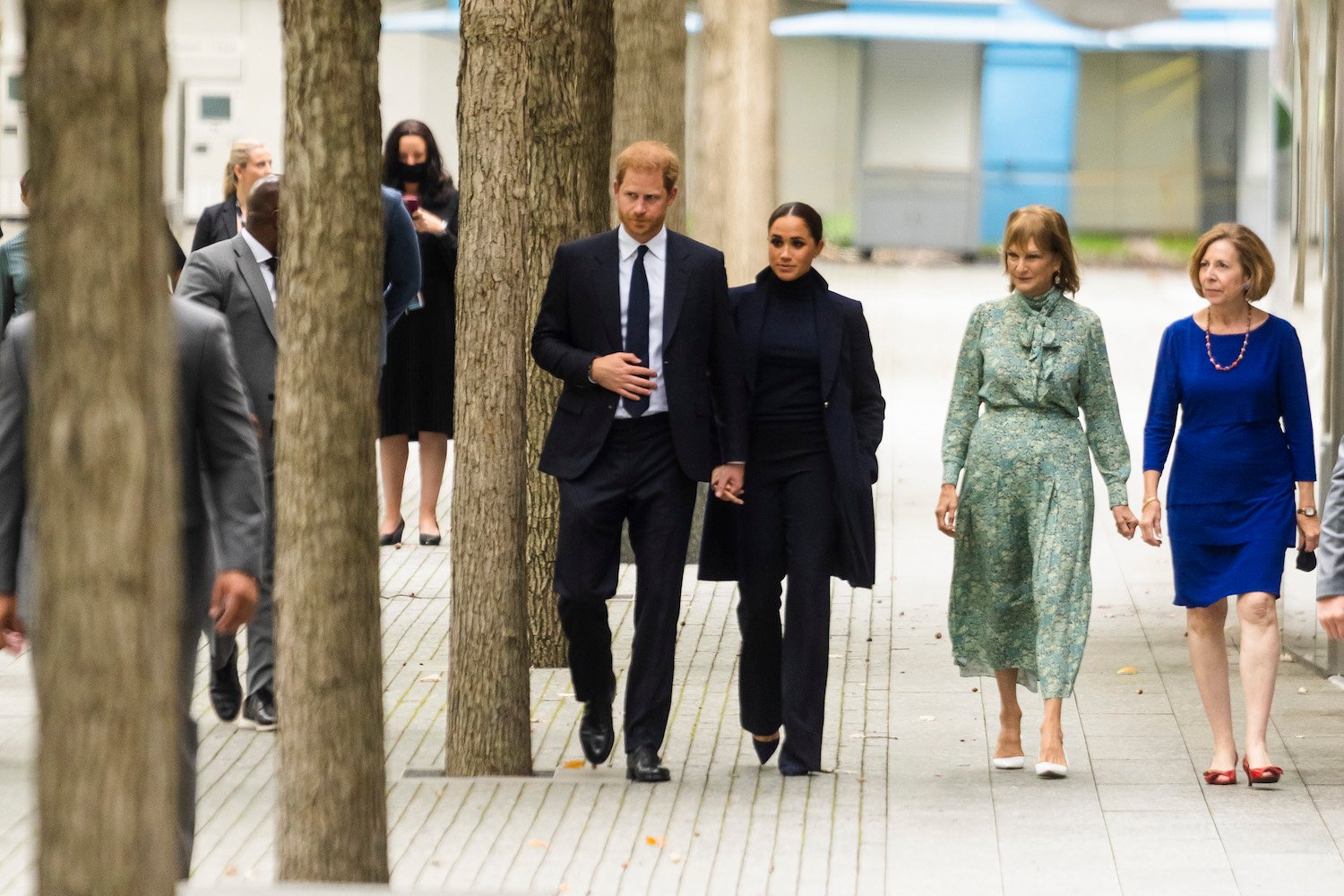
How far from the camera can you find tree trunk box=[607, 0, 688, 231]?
42.3 feet

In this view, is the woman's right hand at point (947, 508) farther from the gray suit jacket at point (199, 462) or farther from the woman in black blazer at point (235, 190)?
the woman in black blazer at point (235, 190)

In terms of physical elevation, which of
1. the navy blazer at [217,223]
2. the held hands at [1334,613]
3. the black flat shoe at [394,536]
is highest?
the navy blazer at [217,223]

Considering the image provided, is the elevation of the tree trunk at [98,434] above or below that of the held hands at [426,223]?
below

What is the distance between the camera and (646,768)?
7.16 metres

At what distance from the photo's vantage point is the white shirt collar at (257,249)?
8.02m

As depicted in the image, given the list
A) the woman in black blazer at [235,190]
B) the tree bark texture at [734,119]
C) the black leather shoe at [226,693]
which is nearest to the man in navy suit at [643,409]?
the black leather shoe at [226,693]

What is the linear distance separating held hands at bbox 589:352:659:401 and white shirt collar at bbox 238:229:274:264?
5.49ft

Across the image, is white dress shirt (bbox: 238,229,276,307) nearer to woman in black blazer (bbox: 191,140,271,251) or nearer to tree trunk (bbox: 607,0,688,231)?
woman in black blazer (bbox: 191,140,271,251)

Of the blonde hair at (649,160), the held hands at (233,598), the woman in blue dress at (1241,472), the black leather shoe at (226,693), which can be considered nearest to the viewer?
the held hands at (233,598)

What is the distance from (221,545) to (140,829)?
6.53 ft

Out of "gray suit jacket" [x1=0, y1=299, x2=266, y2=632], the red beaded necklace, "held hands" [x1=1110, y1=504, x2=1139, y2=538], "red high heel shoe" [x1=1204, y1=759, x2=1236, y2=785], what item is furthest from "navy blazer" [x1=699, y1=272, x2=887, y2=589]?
"gray suit jacket" [x1=0, y1=299, x2=266, y2=632]

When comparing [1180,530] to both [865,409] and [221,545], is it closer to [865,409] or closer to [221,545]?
[865,409]

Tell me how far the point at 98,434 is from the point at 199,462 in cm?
218

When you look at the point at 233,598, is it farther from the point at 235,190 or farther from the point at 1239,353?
the point at 235,190
